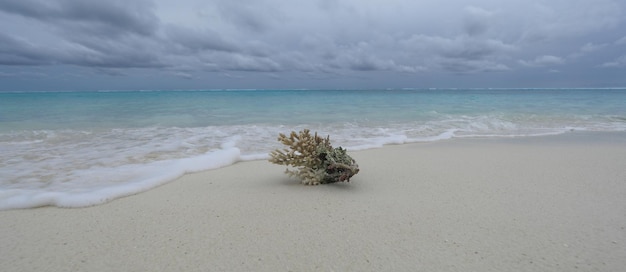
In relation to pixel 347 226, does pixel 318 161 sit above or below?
above

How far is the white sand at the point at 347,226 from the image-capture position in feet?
6.26

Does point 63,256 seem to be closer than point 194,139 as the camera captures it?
Yes

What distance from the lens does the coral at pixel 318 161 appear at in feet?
11.0

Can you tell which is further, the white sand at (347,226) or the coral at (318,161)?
the coral at (318,161)

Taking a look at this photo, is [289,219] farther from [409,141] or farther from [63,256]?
[409,141]

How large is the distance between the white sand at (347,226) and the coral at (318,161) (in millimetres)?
117

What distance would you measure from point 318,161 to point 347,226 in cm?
122

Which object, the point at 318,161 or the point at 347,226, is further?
the point at 318,161

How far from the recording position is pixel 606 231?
7.39 ft

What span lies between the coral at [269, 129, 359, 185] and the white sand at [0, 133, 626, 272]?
0.39 ft

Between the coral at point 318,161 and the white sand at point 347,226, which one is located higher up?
the coral at point 318,161

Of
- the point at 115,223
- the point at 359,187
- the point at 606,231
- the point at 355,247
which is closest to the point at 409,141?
the point at 359,187

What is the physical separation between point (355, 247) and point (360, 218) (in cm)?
50

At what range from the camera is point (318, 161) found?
11.5 ft
